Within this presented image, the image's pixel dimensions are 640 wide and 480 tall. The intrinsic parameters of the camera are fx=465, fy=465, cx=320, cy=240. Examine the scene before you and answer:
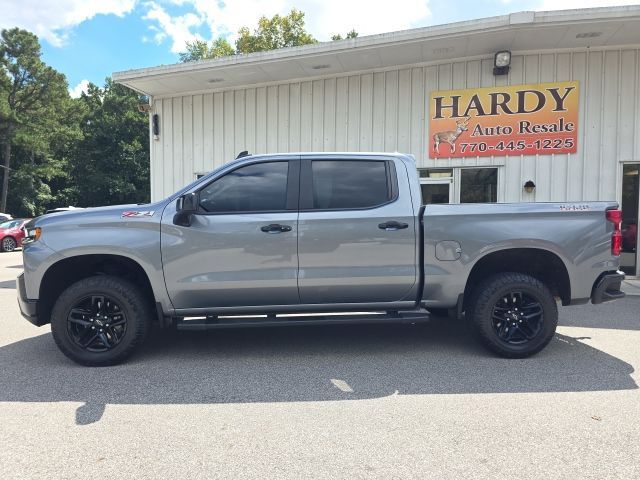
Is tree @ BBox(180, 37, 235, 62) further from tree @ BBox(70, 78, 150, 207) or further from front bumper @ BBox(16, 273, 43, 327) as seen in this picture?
front bumper @ BBox(16, 273, 43, 327)

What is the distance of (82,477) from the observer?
258 cm

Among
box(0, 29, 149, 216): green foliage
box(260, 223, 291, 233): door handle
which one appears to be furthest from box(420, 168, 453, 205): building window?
box(0, 29, 149, 216): green foliage

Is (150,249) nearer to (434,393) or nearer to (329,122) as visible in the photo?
(434,393)

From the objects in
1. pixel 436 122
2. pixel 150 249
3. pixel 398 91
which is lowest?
pixel 150 249

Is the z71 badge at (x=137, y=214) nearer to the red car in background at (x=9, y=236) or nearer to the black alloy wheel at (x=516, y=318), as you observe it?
the black alloy wheel at (x=516, y=318)

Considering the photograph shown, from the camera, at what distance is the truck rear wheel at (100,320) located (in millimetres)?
4250

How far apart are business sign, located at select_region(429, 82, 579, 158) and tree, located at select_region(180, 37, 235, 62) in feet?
103

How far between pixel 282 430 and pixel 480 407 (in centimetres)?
148

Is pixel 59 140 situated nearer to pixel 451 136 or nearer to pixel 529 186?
pixel 451 136

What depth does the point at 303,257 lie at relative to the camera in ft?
14.3

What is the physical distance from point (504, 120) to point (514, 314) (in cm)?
646

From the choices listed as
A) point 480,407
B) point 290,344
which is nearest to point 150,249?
point 290,344

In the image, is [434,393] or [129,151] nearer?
[434,393]

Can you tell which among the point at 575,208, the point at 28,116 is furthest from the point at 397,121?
the point at 28,116
